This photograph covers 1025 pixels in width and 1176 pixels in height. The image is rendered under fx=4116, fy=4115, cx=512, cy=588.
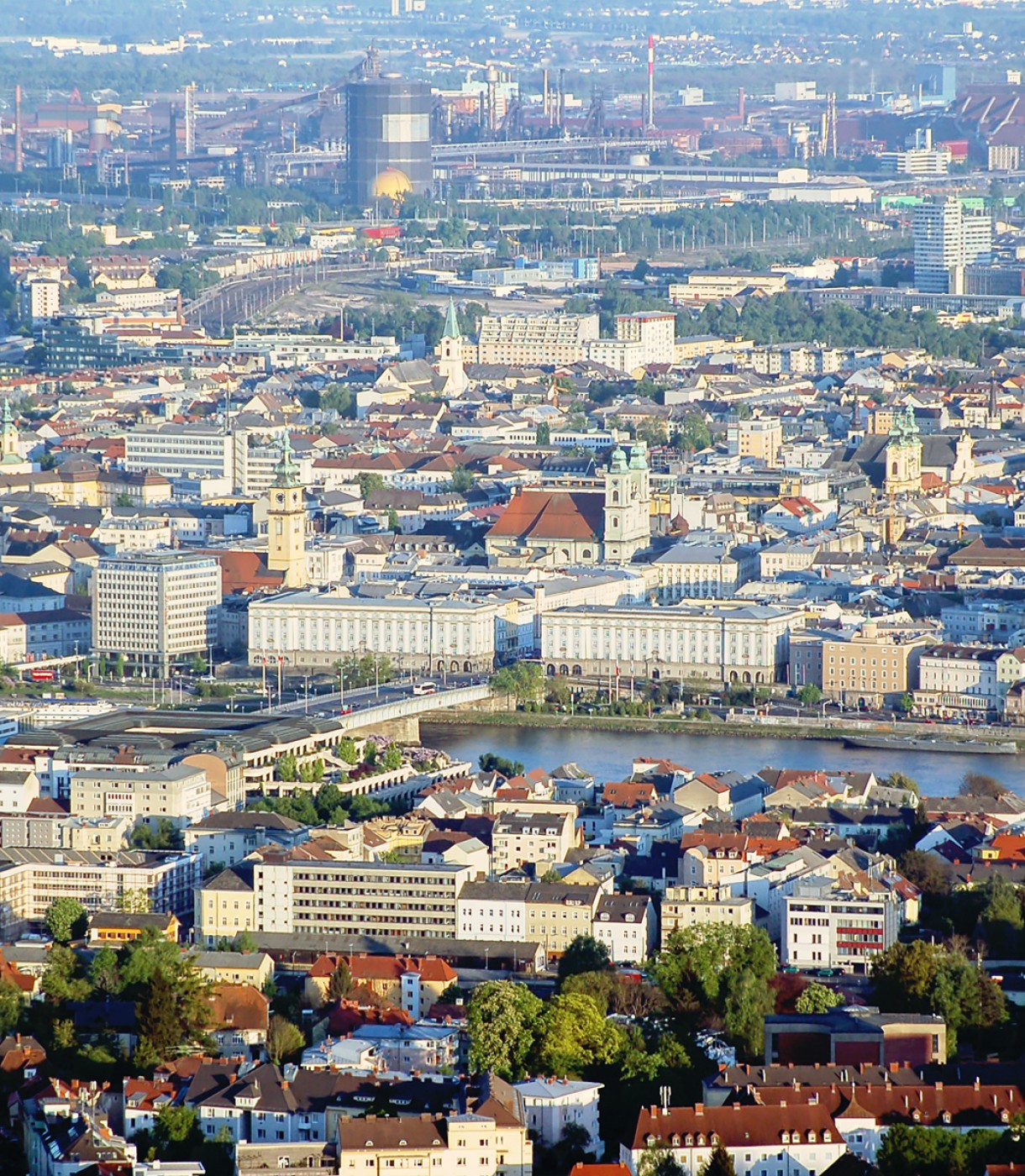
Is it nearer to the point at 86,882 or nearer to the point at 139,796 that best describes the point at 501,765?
the point at 139,796

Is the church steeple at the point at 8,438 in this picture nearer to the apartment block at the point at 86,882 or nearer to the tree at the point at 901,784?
the tree at the point at 901,784

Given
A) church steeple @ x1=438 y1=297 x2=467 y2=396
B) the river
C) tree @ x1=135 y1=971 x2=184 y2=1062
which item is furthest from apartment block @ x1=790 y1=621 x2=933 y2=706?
church steeple @ x1=438 y1=297 x2=467 y2=396

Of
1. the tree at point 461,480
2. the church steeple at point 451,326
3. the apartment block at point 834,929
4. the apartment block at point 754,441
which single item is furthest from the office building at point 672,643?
the church steeple at point 451,326

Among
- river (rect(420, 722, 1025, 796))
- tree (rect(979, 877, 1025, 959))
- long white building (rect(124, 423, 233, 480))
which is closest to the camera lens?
tree (rect(979, 877, 1025, 959))

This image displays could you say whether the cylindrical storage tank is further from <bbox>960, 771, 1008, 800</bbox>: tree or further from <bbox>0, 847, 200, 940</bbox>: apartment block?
<bbox>0, 847, 200, 940</bbox>: apartment block

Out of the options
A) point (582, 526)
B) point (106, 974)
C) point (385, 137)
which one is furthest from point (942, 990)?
point (385, 137)

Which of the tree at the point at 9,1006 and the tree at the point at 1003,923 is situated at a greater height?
the tree at the point at 1003,923
